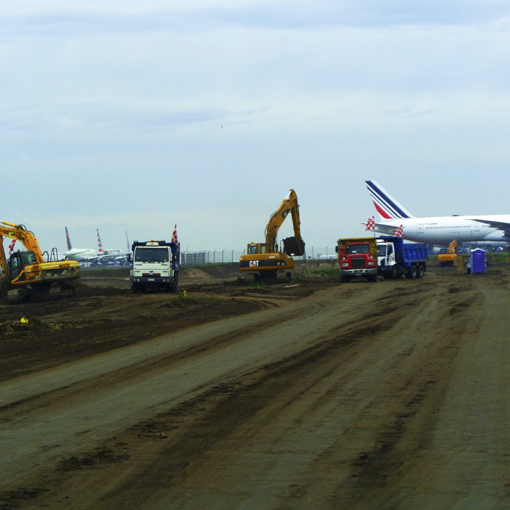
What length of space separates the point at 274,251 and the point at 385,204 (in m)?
45.0

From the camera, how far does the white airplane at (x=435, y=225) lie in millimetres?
74750

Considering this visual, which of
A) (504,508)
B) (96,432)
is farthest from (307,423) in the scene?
(504,508)

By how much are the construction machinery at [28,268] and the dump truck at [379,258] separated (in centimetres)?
1627

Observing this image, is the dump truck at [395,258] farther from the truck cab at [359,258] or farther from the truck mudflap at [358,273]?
the truck cab at [359,258]

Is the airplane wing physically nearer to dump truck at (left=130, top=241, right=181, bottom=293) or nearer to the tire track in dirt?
dump truck at (left=130, top=241, right=181, bottom=293)

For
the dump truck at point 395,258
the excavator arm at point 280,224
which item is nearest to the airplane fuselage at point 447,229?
the dump truck at point 395,258

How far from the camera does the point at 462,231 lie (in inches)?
3054

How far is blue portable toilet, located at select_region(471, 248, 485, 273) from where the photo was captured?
175 ft

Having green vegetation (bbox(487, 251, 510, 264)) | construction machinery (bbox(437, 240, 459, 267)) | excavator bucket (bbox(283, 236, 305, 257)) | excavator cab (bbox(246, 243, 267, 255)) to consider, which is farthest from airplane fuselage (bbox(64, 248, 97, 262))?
excavator bucket (bbox(283, 236, 305, 257))

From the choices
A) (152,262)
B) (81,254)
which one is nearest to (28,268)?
(152,262)

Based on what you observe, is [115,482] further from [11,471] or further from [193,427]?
[193,427]

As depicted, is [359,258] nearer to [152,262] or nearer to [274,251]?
[274,251]

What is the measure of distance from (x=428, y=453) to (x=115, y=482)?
2952mm

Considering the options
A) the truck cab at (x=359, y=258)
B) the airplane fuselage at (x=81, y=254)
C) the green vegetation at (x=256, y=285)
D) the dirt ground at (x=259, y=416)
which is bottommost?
the dirt ground at (x=259, y=416)
